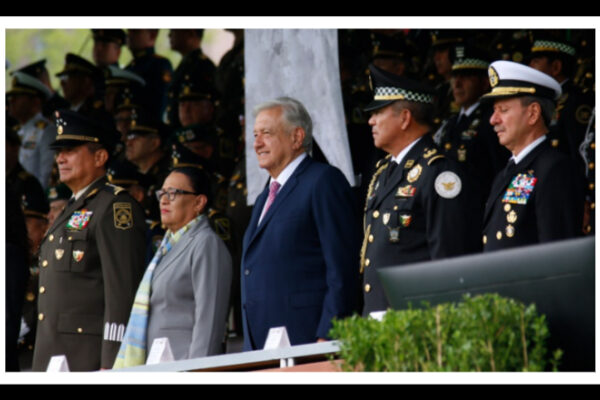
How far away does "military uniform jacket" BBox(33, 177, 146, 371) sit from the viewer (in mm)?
6680

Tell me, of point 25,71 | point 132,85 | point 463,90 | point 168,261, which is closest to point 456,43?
point 463,90

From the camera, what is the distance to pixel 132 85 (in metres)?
11.2

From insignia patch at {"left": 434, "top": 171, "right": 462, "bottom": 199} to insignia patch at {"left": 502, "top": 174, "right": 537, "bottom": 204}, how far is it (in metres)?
0.23

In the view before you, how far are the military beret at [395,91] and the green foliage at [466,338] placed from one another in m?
2.85

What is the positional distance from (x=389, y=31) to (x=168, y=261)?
3.87 metres

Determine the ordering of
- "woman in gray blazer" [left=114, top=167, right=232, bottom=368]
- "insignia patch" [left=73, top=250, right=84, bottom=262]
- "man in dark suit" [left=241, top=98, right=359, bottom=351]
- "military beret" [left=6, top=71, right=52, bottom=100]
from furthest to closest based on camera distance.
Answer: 1. "military beret" [left=6, top=71, right=52, bottom=100]
2. "insignia patch" [left=73, top=250, right=84, bottom=262]
3. "woman in gray blazer" [left=114, top=167, right=232, bottom=368]
4. "man in dark suit" [left=241, top=98, right=359, bottom=351]

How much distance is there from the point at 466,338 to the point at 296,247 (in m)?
2.82

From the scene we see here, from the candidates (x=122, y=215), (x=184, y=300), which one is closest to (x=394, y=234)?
(x=184, y=300)

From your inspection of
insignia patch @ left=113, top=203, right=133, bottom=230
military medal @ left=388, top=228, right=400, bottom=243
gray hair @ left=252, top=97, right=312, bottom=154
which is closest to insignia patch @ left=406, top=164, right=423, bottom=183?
military medal @ left=388, top=228, right=400, bottom=243

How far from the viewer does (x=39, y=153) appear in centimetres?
1077

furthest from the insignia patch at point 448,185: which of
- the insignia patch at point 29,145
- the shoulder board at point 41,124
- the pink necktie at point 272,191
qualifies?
the shoulder board at point 41,124

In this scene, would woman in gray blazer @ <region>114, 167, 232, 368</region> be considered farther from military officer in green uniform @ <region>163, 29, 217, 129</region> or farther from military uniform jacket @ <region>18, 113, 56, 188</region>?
military uniform jacket @ <region>18, 113, 56, 188</region>

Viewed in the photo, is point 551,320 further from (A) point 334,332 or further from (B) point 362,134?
(B) point 362,134

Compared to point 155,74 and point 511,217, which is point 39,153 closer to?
point 155,74
